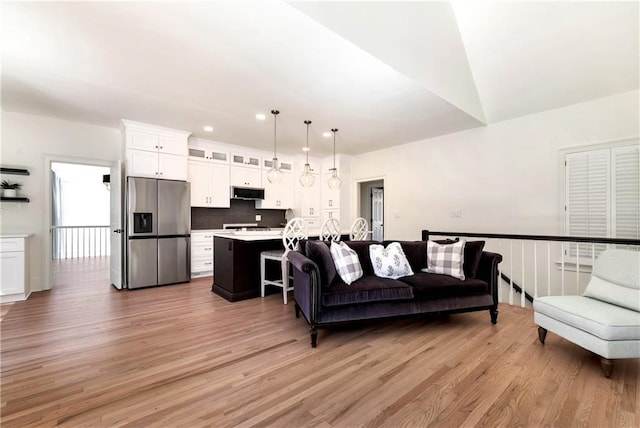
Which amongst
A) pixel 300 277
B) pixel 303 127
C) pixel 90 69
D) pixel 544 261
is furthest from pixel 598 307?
pixel 90 69

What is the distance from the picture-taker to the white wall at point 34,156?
4.09m

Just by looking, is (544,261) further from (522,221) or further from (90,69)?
(90,69)

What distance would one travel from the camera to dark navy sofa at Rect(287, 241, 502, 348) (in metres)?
2.53

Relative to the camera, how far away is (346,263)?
2838 millimetres

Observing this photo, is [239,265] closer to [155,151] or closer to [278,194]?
[155,151]

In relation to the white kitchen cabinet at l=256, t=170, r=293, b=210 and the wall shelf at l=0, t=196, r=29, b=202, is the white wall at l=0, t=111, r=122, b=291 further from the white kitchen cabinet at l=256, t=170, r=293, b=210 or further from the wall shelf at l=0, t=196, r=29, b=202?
the white kitchen cabinet at l=256, t=170, r=293, b=210

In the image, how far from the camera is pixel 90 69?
282 cm

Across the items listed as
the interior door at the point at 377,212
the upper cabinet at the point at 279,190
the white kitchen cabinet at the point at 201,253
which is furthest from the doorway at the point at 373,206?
the white kitchen cabinet at the point at 201,253

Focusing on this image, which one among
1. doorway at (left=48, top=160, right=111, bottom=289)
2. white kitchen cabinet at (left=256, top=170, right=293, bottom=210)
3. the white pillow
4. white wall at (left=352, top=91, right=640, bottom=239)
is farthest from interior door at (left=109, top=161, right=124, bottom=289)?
white wall at (left=352, top=91, right=640, bottom=239)

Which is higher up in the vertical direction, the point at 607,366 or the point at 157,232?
the point at 157,232

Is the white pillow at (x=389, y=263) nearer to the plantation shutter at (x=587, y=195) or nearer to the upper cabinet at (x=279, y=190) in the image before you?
the plantation shutter at (x=587, y=195)

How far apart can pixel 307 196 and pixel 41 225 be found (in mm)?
4810

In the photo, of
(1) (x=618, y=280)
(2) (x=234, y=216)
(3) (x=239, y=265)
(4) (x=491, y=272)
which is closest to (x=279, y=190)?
(2) (x=234, y=216)

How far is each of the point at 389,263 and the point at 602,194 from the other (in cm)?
306
